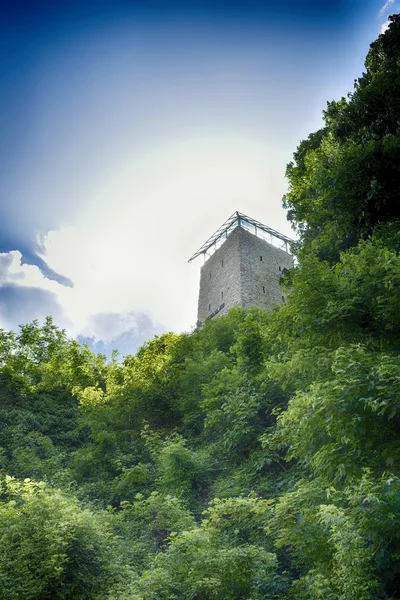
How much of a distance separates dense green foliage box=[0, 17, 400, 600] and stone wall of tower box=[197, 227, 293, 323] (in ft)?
36.8

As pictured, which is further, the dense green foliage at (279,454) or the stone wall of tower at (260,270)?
the stone wall of tower at (260,270)

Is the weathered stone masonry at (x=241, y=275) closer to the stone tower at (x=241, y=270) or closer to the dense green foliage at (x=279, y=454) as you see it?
the stone tower at (x=241, y=270)

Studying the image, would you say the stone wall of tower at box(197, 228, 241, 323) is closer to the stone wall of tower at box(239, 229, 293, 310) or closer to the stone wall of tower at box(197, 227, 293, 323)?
the stone wall of tower at box(197, 227, 293, 323)

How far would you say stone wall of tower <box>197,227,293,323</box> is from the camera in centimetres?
2673

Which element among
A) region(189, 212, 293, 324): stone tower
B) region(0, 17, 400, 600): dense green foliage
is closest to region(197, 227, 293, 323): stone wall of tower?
region(189, 212, 293, 324): stone tower

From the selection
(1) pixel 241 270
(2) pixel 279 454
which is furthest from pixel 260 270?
(2) pixel 279 454

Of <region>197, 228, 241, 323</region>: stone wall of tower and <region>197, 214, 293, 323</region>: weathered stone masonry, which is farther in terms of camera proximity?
<region>197, 228, 241, 323</region>: stone wall of tower

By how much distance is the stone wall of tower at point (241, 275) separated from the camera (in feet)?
87.7

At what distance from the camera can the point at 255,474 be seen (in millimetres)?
9750

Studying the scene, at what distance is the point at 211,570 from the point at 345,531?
2.71 m

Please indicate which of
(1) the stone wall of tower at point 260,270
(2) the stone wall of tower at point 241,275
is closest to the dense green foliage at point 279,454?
(2) the stone wall of tower at point 241,275

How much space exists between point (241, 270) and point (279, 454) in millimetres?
18196

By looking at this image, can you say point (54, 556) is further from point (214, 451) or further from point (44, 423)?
point (44, 423)

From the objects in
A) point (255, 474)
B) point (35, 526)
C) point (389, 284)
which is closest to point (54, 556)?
point (35, 526)
